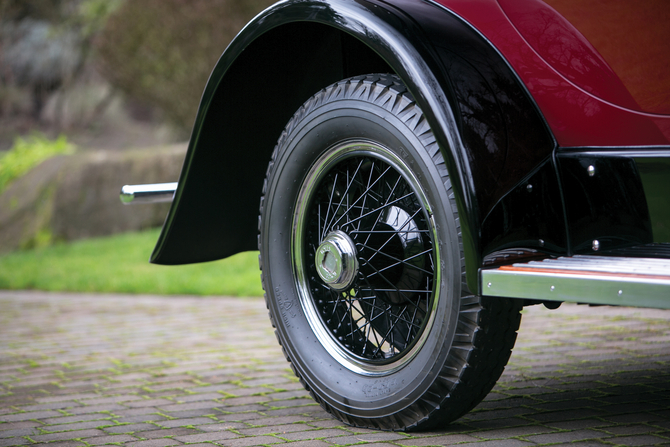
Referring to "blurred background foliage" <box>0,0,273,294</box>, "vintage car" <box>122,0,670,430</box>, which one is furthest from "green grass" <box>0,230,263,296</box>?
"vintage car" <box>122,0,670,430</box>

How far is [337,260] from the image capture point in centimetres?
259

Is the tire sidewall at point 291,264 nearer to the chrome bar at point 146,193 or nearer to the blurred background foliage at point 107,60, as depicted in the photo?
the chrome bar at point 146,193

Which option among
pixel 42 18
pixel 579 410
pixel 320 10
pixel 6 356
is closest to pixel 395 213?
pixel 320 10

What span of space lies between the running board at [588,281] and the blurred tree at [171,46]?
11.1 metres

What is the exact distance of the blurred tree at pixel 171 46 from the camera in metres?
12.9

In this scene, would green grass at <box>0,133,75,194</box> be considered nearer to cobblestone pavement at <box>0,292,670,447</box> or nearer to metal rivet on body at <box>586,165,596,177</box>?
cobblestone pavement at <box>0,292,670,447</box>

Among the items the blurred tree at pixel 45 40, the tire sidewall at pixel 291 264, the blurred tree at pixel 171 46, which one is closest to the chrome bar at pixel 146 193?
the tire sidewall at pixel 291 264

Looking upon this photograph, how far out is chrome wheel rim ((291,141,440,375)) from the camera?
2.52 m

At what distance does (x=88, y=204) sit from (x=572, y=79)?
9.71 metres

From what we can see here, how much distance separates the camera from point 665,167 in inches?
82.6

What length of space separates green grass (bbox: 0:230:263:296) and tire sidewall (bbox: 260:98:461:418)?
12.1 ft

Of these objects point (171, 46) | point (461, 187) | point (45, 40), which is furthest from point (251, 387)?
point (45, 40)

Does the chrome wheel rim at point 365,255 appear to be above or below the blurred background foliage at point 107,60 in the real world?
below

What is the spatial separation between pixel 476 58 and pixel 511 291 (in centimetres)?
67
